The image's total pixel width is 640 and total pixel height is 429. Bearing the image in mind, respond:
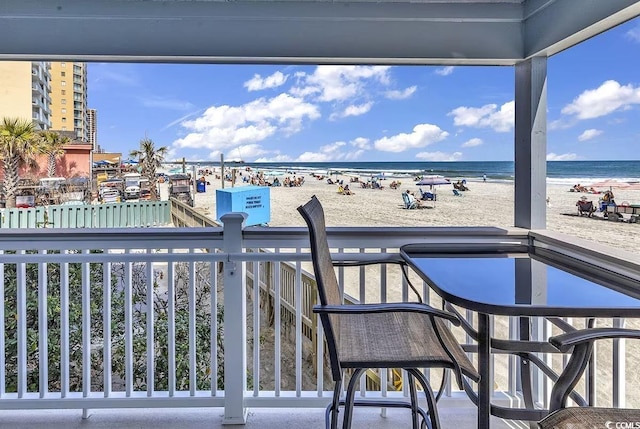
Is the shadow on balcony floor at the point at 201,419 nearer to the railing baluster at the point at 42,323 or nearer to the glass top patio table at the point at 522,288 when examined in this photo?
the railing baluster at the point at 42,323

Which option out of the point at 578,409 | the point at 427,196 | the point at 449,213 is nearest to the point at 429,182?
the point at 427,196

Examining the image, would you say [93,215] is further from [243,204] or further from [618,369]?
[618,369]

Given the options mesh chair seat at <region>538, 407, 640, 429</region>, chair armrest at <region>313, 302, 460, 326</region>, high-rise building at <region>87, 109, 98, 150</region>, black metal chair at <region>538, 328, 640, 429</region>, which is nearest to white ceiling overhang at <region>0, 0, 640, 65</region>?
high-rise building at <region>87, 109, 98, 150</region>

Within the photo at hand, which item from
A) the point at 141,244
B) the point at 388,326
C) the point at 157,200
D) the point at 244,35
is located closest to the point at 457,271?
the point at 388,326

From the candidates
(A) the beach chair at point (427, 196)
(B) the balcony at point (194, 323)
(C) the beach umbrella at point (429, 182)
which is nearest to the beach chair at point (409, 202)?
(A) the beach chair at point (427, 196)

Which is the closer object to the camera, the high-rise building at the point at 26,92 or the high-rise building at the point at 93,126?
the high-rise building at the point at 26,92

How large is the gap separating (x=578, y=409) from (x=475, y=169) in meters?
7.70

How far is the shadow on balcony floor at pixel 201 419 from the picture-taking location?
78.9 inches

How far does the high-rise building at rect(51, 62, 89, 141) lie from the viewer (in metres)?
2.94

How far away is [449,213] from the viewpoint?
14.1 feet

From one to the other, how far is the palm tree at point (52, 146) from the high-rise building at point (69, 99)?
0.15 meters

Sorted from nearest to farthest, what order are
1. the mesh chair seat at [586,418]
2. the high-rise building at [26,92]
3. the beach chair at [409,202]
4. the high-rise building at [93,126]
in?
the mesh chair seat at [586,418] < the high-rise building at [26,92] < the high-rise building at [93,126] < the beach chair at [409,202]

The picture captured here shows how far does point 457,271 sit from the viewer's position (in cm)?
163

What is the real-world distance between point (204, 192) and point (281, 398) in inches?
63.9
